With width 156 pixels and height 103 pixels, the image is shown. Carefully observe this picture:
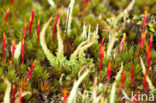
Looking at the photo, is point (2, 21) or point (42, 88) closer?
point (42, 88)

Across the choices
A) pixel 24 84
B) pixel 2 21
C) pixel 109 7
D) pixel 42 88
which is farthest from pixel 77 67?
pixel 109 7

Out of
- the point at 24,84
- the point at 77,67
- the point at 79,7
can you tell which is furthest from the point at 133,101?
the point at 79,7

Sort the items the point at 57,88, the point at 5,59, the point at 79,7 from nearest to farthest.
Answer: the point at 57,88
the point at 5,59
the point at 79,7

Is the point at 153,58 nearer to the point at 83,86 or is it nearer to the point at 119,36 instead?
the point at 119,36

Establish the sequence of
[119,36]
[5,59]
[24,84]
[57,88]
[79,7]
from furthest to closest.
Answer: [79,7] → [119,36] → [5,59] → [57,88] → [24,84]

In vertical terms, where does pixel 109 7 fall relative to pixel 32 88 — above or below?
above

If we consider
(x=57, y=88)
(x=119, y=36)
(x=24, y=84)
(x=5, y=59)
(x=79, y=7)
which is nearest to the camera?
(x=24, y=84)

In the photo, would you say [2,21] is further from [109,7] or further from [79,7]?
[109,7]

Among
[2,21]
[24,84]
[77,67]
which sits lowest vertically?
[24,84]

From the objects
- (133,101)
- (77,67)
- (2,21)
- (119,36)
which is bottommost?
(133,101)
